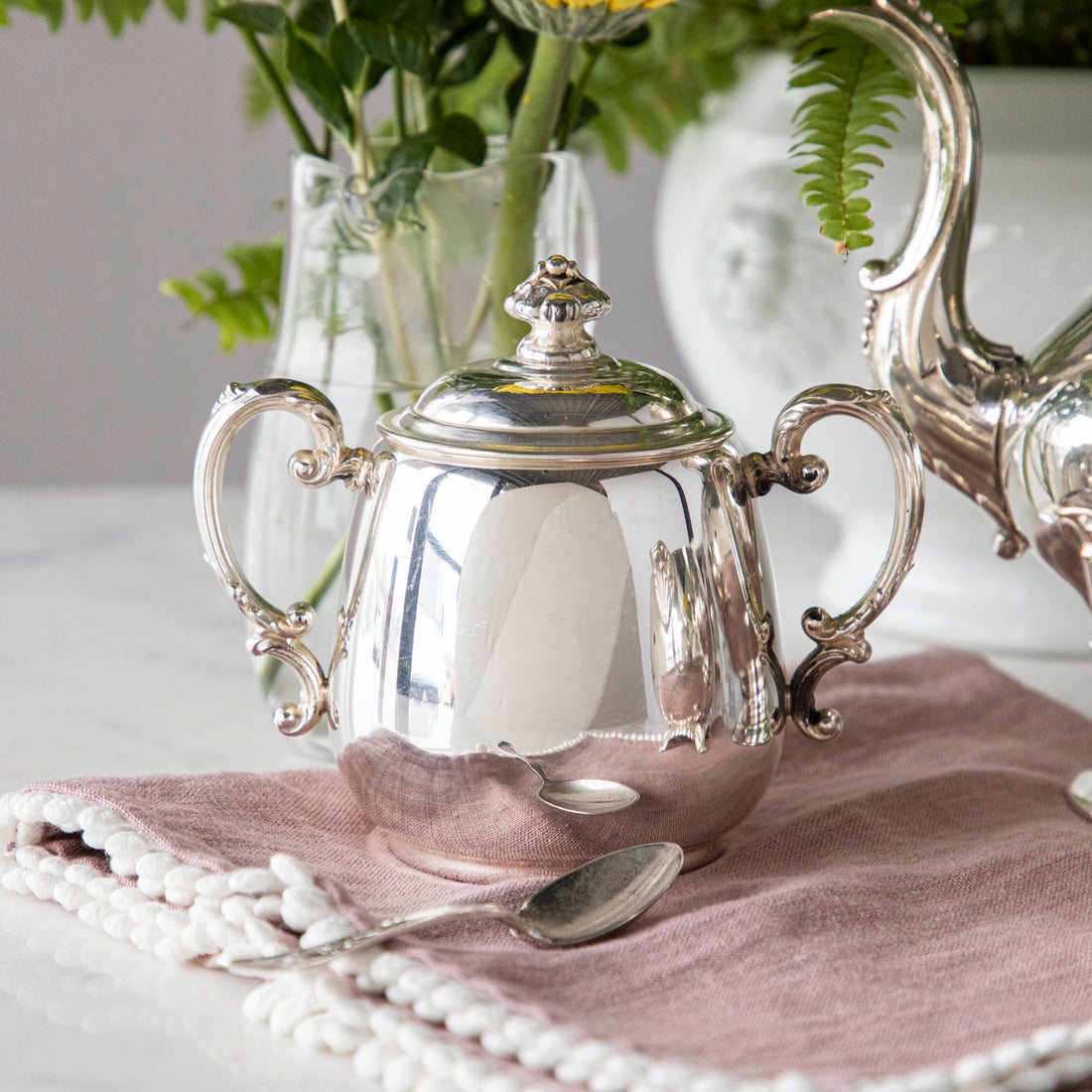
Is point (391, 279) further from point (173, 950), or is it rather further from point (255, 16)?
point (173, 950)

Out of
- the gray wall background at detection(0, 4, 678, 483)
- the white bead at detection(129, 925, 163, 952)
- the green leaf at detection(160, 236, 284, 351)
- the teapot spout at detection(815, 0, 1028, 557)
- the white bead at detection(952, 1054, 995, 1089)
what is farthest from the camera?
the gray wall background at detection(0, 4, 678, 483)

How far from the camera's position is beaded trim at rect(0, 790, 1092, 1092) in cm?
A: 38

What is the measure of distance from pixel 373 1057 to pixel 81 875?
0.16 metres

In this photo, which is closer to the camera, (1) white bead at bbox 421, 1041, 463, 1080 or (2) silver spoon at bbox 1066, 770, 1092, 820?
(1) white bead at bbox 421, 1041, 463, 1080

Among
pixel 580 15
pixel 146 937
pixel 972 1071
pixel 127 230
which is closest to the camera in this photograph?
pixel 972 1071

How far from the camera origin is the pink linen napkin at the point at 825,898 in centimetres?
41

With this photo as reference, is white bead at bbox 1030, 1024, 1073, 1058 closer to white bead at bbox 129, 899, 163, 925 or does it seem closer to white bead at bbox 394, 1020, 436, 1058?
white bead at bbox 394, 1020, 436, 1058

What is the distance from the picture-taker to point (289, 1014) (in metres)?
0.43

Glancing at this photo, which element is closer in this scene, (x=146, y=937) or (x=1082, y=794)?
(x=146, y=937)

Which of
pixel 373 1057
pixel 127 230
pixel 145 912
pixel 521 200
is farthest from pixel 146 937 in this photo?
pixel 127 230

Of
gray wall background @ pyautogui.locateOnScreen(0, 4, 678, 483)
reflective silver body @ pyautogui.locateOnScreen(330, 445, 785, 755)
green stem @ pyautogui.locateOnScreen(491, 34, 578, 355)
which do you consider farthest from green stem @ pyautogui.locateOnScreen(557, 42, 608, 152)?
gray wall background @ pyautogui.locateOnScreen(0, 4, 678, 483)

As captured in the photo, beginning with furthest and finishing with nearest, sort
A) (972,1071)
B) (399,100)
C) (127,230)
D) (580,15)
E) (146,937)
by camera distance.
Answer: (127,230), (399,100), (580,15), (146,937), (972,1071)

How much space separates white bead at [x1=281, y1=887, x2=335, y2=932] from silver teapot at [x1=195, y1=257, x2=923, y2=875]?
62 millimetres

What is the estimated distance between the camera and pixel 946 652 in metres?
0.76
